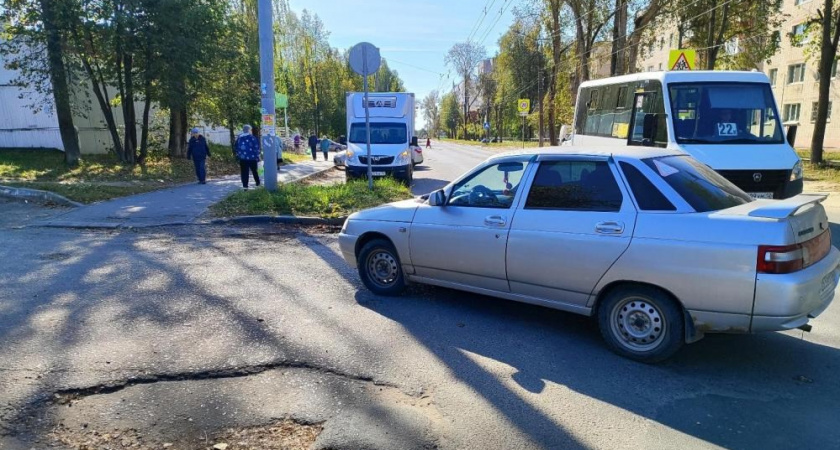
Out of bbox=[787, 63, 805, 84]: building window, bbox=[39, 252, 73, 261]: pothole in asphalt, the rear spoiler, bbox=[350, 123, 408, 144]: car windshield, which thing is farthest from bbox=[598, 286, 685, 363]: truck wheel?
bbox=[787, 63, 805, 84]: building window

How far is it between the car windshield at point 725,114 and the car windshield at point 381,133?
9.50m

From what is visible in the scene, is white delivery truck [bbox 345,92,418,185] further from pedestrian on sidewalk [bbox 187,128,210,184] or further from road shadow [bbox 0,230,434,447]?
road shadow [bbox 0,230,434,447]

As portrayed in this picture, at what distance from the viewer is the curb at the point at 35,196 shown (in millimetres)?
11305

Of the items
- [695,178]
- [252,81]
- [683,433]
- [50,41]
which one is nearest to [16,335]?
[683,433]

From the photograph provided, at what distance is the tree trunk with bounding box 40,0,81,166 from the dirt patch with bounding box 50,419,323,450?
16849 millimetres

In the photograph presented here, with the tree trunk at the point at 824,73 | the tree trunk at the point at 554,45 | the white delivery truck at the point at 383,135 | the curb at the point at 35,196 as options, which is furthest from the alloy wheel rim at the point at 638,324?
the tree trunk at the point at 554,45

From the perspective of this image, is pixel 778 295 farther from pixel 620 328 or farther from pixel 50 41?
pixel 50 41

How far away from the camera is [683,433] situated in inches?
122

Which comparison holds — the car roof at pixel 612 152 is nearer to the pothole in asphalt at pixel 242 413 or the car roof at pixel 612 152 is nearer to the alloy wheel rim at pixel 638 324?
the alloy wheel rim at pixel 638 324

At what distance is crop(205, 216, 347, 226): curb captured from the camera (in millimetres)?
9969

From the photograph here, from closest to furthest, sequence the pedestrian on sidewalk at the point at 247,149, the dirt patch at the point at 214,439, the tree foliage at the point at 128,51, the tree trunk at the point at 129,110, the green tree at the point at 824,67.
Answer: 1. the dirt patch at the point at 214,439
2. the pedestrian on sidewalk at the point at 247,149
3. the tree foliage at the point at 128,51
4. the tree trunk at the point at 129,110
5. the green tree at the point at 824,67

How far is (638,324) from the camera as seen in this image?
408 cm

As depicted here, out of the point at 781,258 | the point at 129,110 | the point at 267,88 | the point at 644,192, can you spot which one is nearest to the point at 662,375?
the point at 781,258

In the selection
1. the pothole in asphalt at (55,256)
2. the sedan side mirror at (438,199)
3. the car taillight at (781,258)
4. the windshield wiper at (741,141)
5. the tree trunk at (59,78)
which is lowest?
the pothole in asphalt at (55,256)
